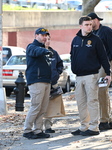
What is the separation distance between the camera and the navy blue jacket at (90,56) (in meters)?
8.44

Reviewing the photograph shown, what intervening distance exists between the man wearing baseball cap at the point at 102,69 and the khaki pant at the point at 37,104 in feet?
3.68

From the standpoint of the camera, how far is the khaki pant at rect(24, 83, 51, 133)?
834cm

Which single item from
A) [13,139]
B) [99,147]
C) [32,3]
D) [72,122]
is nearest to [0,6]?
[72,122]

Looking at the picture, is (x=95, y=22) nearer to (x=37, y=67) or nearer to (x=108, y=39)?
(x=108, y=39)

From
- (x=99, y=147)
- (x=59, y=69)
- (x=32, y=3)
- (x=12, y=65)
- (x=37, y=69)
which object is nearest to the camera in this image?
(x=99, y=147)

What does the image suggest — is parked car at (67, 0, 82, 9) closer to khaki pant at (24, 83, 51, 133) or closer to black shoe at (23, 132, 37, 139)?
khaki pant at (24, 83, 51, 133)

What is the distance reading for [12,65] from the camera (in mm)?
17844

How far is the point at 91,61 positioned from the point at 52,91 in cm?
92

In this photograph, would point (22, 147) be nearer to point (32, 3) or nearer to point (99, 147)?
point (99, 147)

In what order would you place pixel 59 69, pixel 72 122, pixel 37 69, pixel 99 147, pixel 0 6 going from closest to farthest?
1. pixel 99 147
2. pixel 37 69
3. pixel 59 69
4. pixel 72 122
5. pixel 0 6

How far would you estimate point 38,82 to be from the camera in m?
8.31

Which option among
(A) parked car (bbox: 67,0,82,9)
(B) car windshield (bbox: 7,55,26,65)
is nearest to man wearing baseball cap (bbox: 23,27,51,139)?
(B) car windshield (bbox: 7,55,26,65)

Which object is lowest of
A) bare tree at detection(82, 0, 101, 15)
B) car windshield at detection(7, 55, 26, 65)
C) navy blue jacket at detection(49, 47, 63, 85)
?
car windshield at detection(7, 55, 26, 65)

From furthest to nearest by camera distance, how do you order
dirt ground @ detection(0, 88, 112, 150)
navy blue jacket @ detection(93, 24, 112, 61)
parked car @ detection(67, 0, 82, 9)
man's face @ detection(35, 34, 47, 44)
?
parked car @ detection(67, 0, 82, 9) → navy blue jacket @ detection(93, 24, 112, 61) → man's face @ detection(35, 34, 47, 44) → dirt ground @ detection(0, 88, 112, 150)
